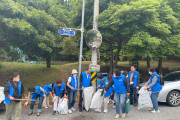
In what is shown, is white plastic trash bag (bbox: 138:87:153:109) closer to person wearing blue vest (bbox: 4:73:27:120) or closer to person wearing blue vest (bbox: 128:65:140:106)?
person wearing blue vest (bbox: 128:65:140:106)

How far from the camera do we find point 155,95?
209 inches

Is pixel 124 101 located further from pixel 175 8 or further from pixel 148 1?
pixel 175 8

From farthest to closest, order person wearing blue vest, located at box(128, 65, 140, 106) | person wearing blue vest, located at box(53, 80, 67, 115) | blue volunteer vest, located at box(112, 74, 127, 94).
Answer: person wearing blue vest, located at box(128, 65, 140, 106) → person wearing blue vest, located at box(53, 80, 67, 115) → blue volunteer vest, located at box(112, 74, 127, 94)

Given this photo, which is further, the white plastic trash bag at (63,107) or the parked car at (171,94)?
the parked car at (171,94)

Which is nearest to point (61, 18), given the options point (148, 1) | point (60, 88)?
point (148, 1)

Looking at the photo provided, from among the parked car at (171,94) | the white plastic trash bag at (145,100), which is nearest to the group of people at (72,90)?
the white plastic trash bag at (145,100)

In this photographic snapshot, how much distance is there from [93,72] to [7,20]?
15.1ft

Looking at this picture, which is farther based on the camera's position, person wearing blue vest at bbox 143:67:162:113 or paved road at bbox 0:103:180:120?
person wearing blue vest at bbox 143:67:162:113

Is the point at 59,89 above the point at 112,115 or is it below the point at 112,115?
above

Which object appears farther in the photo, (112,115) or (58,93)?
(58,93)

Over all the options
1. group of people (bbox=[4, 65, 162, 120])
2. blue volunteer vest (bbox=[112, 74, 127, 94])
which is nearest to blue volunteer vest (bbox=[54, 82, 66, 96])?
group of people (bbox=[4, 65, 162, 120])

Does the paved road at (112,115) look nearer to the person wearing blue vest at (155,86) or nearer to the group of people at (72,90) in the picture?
the group of people at (72,90)

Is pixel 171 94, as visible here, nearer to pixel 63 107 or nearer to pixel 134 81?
pixel 134 81

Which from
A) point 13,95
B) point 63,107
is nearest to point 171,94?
point 63,107
